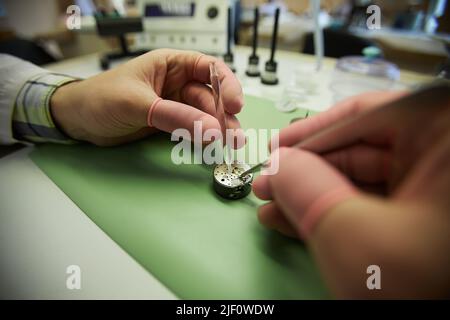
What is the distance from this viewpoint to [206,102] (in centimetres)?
53

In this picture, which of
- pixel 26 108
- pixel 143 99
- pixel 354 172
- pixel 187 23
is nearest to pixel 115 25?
pixel 187 23

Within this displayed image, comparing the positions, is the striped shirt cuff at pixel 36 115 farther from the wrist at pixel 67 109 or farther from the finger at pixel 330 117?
the finger at pixel 330 117

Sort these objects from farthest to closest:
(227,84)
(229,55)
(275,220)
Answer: (229,55) → (227,84) → (275,220)

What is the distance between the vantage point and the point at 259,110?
67 cm

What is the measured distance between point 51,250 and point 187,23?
2.85 feet

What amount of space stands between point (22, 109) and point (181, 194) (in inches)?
15.3

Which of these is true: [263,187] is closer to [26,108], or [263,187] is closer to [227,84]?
[227,84]

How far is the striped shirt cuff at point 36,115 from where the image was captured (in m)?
0.52

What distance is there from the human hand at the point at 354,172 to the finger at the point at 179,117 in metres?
0.12

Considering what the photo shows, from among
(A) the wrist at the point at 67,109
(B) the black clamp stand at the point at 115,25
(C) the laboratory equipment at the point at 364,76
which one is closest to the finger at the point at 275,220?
(A) the wrist at the point at 67,109

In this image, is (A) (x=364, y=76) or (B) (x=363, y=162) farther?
(A) (x=364, y=76)
